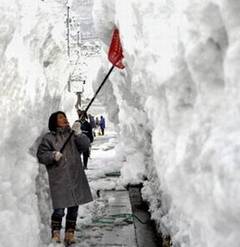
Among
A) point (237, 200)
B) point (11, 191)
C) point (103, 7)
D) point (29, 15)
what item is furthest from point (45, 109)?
point (237, 200)

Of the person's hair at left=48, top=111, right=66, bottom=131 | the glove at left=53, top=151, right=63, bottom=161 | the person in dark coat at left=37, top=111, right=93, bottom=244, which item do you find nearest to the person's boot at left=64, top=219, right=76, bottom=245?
the person in dark coat at left=37, top=111, right=93, bottom=244

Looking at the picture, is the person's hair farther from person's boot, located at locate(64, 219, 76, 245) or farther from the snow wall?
the snow wall

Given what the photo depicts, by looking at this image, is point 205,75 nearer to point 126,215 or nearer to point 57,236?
point 57,236

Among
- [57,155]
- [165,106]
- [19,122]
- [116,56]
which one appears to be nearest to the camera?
[165,106]

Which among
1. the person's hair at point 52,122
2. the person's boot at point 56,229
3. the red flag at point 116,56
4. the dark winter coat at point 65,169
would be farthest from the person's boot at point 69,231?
the red flag at point 116,56

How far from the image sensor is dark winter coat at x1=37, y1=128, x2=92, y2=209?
579 centimetres

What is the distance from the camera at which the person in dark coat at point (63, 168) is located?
5.79 metres

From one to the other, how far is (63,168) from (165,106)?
217 cm

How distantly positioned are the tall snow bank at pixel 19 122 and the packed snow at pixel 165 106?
→ 0.04ft

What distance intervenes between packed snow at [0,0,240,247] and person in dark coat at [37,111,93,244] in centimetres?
18

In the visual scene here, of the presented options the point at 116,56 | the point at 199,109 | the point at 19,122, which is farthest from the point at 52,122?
the point at 199,109

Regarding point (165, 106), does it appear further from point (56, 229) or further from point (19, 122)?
point (56, 229)

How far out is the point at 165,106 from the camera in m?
4.05

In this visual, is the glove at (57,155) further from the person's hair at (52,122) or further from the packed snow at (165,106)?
the person's hair at (52,122)
